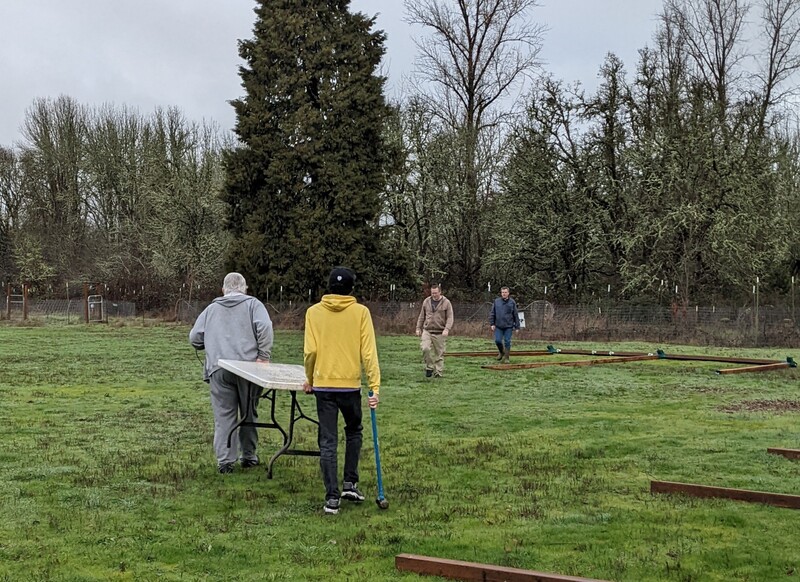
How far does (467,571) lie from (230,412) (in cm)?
369

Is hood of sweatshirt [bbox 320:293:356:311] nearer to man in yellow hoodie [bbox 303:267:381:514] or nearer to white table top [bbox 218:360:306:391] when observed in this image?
man in yellow hoodie [bbox 303:267:381:514]

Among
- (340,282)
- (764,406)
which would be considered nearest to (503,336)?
(764,406)

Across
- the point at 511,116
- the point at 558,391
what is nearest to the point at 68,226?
the point at 511,116

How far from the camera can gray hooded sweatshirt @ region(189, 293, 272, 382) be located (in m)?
7.82

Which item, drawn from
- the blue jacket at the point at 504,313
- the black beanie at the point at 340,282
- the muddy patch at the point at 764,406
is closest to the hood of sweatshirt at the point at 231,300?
the black beanie at the point at 340,282

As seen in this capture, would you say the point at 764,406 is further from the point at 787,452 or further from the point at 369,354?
the point at 369,354

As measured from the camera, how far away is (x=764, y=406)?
1228 cm

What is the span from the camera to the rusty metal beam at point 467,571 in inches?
177

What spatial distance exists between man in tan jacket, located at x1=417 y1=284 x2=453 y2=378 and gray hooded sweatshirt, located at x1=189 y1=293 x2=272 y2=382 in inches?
329

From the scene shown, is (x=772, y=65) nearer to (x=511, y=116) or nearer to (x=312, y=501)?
(x=511, y=116)

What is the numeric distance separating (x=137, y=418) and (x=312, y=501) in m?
4.99

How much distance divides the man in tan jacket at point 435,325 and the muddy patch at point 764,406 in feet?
17.9

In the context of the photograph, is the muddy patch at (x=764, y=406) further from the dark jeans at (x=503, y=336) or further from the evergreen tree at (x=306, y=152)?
the evergreen tree at (x=306, y=152)

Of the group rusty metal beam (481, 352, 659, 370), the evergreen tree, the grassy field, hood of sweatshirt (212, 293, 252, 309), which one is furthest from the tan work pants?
the evergreen tree
